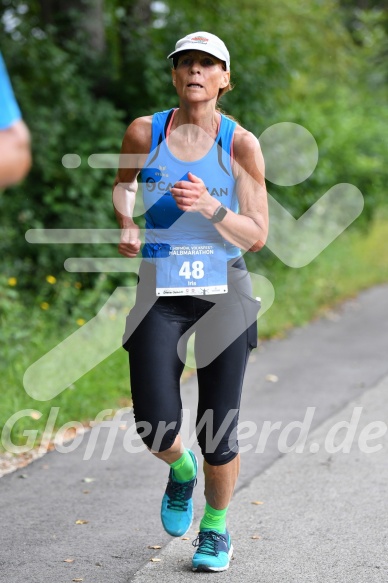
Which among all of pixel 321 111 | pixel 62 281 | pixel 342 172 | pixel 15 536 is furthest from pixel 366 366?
pixel 321 111

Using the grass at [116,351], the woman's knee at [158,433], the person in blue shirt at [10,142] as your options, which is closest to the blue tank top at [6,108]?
the person in blue shirt at [10,142]

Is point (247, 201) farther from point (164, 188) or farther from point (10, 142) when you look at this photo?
point (10, 142)

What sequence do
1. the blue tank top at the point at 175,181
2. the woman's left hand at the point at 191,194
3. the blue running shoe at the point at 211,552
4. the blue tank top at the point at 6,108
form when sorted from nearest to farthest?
the blue tank top at the point at 6,108, the woman's left hand at the point at 191,194, the blue tank top at the point at 175,181, the blue running shoe at the point at 211,552

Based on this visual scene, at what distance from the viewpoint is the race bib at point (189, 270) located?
4.20 m

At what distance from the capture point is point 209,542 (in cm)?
440

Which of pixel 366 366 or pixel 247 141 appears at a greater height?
pixel 247 141

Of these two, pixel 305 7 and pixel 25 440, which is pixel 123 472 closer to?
pixel 25 440

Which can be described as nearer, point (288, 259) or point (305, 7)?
point (288, 259)

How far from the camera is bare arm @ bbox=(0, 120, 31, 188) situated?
2381 millimetres

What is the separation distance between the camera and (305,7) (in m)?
17.2

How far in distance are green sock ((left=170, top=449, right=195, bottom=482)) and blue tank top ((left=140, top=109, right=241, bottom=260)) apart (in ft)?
2.93

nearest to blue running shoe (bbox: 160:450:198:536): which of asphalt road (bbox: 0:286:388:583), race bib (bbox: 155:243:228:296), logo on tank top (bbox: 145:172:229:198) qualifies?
asphalt road (bbox: 0:286:388:583)

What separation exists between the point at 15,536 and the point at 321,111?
15.8 m

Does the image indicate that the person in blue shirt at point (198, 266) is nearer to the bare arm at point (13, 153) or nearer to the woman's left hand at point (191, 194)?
the woman's left hand at point (191, 194)
